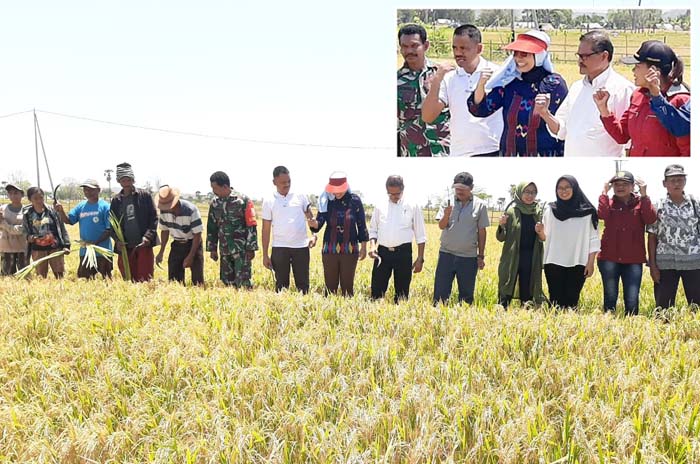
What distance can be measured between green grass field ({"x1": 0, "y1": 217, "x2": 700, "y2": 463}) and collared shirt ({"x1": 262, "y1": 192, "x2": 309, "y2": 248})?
1576mm

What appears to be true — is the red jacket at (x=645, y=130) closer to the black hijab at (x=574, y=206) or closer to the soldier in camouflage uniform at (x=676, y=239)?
the soldier in camouflage uniform at (x=676, y=239)

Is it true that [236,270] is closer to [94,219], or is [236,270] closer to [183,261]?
[183,261]

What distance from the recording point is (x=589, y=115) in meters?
5.75

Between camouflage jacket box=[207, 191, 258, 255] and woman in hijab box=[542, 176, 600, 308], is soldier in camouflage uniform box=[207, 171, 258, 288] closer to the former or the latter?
camouflage jacket box=[207, 191, 258, 255]

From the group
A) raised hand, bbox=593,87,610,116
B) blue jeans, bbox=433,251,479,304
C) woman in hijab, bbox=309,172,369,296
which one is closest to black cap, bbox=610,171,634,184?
raised hand, bbox=593,87,610,116

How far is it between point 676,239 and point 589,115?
5.29 feet

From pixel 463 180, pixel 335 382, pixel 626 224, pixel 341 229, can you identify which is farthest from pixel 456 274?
pixel 335 382

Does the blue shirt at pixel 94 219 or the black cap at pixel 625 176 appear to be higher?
the black cap at pixel 625 176

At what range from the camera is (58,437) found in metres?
3.07

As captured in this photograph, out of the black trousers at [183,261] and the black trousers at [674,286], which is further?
the black trousers at [183,261]

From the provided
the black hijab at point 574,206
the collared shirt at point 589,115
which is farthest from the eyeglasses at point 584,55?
the black hijab at point 574,206

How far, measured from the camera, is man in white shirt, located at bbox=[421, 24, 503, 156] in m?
6.09

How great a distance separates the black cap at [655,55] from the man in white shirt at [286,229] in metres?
3.85

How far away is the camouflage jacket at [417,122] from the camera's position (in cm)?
641
